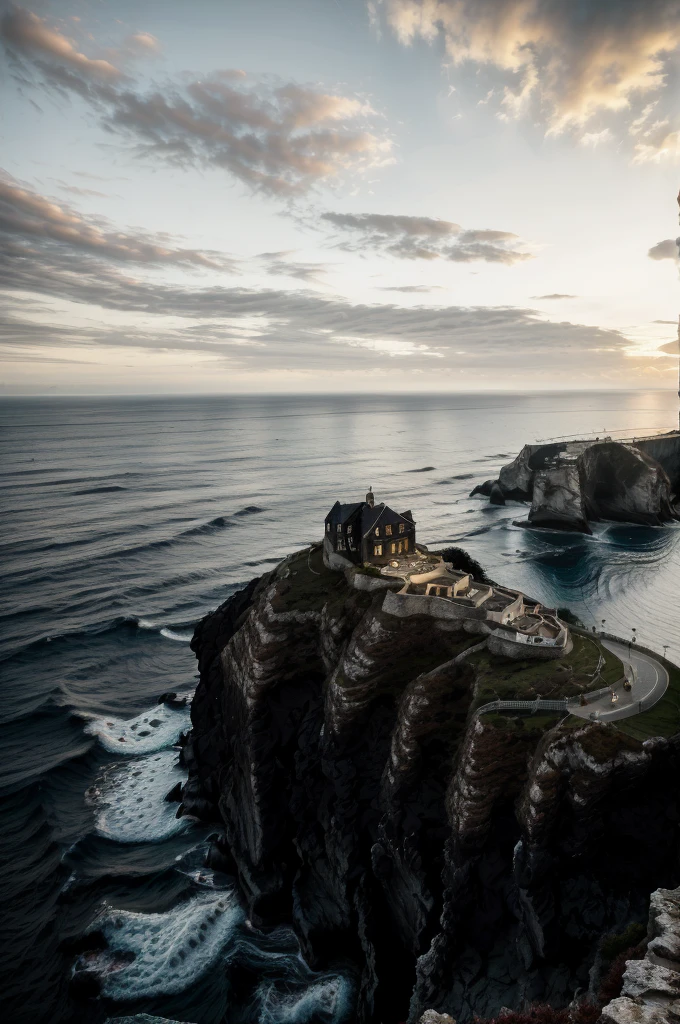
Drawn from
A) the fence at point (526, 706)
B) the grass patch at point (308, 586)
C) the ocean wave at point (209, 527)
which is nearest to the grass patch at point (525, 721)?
the fence at point (526, 706)

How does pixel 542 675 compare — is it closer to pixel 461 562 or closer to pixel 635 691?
pixel 635 691

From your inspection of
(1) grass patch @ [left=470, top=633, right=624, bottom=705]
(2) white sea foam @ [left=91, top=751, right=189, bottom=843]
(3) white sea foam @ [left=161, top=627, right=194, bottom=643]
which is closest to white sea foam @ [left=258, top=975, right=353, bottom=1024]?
(2) white sea foam @ [left=91, top=751, right=189, bottom=843]

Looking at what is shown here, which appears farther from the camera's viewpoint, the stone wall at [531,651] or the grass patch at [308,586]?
the grass patch at [308,586]

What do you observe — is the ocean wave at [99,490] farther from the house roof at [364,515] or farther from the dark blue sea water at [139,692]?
the house roof at [364,515]

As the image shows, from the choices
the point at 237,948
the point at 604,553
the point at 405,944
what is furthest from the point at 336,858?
the point at 604,553

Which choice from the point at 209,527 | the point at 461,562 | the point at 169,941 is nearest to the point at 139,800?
the point at 169,941

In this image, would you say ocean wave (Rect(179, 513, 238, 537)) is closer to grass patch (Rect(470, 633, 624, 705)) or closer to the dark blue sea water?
the dark blue sea water
